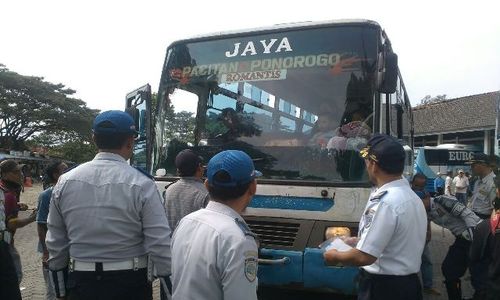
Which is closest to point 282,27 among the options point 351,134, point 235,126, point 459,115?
point 235,126

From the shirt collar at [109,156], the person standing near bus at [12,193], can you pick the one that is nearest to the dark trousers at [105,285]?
the shirt collar at [109,156]

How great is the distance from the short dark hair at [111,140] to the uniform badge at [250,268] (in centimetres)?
125

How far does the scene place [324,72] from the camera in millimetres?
4859

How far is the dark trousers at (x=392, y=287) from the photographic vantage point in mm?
2604

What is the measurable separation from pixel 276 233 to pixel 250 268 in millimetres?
2809

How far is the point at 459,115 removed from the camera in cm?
3164

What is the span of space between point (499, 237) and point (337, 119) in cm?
179

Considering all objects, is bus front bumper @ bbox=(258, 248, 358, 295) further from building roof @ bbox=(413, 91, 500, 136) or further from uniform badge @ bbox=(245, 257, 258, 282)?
building roof @ bbox=(413, 91, 500, 136)

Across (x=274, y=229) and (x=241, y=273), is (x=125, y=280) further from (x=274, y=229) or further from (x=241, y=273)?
(x=274, y=229)

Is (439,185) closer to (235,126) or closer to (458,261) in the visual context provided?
(458,261)

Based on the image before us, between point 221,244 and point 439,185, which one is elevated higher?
point 221,244

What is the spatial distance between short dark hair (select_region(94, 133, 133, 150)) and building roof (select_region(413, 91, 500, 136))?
2814 cm

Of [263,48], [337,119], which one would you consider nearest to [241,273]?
[337,119]

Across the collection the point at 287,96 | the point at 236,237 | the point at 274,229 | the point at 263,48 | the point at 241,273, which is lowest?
the point at 274,229
